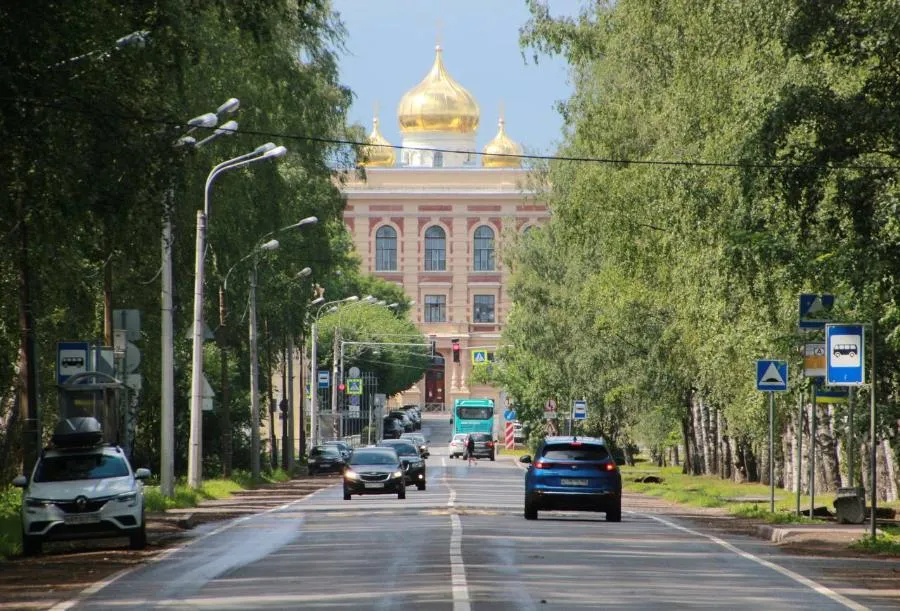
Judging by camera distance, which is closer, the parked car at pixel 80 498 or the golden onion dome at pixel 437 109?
the parked car at pixel 80 498

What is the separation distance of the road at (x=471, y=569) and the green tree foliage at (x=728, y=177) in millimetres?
4181

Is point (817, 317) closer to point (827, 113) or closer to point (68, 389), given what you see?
A: point (827, 113)

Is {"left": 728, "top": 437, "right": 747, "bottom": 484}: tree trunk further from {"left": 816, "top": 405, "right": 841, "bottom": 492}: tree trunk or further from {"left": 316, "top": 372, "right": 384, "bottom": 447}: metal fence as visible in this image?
{"left": 316, "top": 372, "right": 384, "bottom": 447}: metal fence

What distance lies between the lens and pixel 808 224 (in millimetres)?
27172

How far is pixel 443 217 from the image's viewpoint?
504ft

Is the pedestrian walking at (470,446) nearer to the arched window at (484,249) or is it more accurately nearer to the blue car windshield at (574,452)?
the arched window at (484,249)

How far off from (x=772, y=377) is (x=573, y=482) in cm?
384

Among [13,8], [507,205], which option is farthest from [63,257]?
[507,205]

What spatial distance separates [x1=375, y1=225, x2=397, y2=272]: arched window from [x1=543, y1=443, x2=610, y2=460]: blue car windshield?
4805 inches

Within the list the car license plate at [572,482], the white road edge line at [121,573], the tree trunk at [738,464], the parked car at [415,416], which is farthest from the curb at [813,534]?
the parked car at [415,416]

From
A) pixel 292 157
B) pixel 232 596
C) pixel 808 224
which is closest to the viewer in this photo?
pixel 232 596

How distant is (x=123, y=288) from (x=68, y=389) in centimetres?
1167

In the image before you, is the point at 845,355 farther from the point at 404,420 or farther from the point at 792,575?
the point at 404,420

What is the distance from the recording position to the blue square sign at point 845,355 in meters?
25.8
